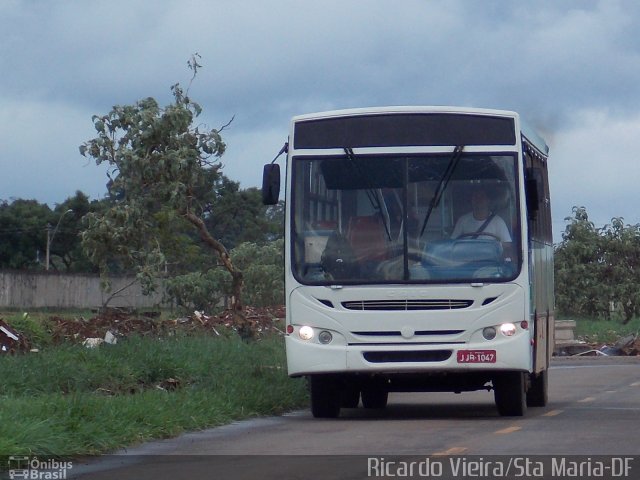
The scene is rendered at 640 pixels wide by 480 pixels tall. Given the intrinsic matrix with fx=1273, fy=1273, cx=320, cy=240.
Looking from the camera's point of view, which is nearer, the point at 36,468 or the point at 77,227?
the point at 36,468

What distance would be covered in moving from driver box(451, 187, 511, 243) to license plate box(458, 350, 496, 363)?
1.28 meters

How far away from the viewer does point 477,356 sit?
13945mm

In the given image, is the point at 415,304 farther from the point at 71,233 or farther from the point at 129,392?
the point at 71,233

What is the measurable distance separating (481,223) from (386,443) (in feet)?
10.9

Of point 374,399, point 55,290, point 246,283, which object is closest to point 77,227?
point 55,290

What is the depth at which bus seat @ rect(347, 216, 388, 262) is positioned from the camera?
14305mm

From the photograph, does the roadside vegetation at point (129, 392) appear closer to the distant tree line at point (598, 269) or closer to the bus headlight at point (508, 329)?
the bus headlight at point (508, 329)

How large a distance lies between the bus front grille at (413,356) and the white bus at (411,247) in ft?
0.04

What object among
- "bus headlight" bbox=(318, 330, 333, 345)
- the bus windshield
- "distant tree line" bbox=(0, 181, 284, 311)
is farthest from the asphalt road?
"distant tree line" bbox=(0, 181, 284, 311)

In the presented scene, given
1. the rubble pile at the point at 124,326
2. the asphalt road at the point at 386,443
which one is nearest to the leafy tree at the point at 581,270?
the rubble pile at the point at 124,326

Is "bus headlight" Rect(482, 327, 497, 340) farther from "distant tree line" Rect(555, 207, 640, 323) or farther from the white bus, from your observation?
"distant tree line" Rect(555, 207, 640, 323)

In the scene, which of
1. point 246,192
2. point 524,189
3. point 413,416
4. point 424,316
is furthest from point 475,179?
point 246,192

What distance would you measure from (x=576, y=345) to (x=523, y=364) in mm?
24524

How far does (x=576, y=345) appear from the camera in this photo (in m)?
37.8
